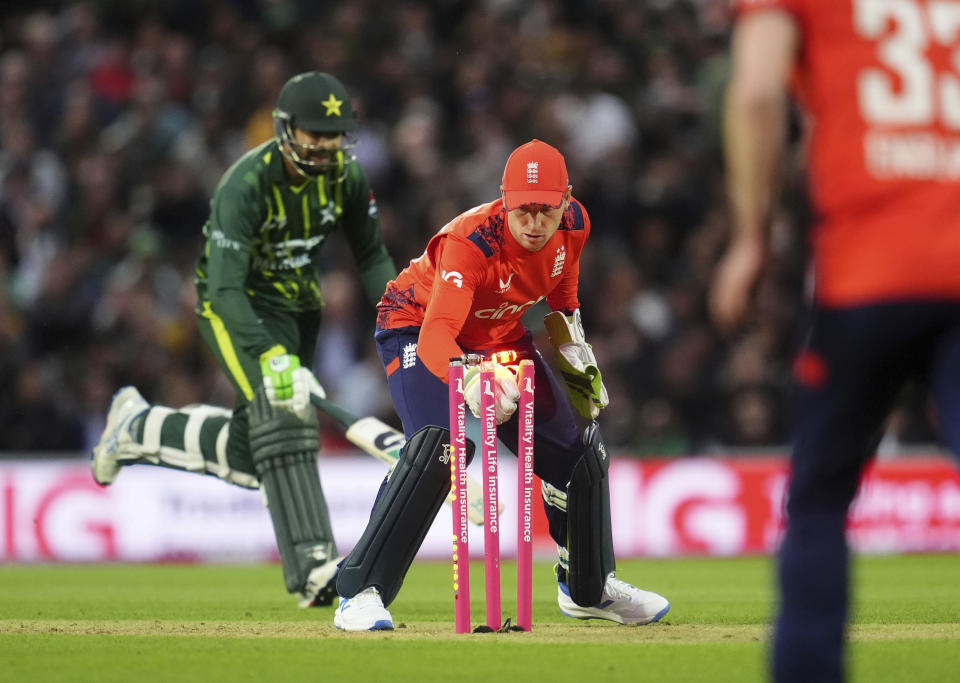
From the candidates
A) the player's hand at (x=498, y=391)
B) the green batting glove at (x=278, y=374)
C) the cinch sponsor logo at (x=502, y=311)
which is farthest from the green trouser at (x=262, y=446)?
the player's hand at (x=498, y=391)

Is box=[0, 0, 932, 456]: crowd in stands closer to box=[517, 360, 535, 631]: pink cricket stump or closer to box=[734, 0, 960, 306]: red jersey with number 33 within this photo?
box=[517, 360, 535, 631]: pink cricket stump

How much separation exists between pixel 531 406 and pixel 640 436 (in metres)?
7.47

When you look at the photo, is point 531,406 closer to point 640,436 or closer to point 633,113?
point 640,436

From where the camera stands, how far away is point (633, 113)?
50.0ft

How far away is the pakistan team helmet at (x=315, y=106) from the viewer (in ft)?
24.4

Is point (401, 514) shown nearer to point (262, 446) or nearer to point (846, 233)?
point (262, 446)

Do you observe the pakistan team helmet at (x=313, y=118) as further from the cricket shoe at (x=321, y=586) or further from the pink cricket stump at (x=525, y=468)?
the pink cricket stump at (x=525, y=468)

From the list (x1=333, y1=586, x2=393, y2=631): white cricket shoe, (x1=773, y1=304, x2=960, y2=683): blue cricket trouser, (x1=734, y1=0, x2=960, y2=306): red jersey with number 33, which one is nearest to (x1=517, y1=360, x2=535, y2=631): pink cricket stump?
(x1=333, y1=586, x2=393, y2=631): white cricket shoe

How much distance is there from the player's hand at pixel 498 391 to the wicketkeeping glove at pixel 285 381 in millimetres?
1668

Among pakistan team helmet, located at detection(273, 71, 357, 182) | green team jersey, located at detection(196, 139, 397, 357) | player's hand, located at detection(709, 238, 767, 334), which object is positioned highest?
pakistan team helmet, located at detection(273, 71, 357, 182)

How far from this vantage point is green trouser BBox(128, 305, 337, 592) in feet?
24.7

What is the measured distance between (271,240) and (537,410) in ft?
6.95

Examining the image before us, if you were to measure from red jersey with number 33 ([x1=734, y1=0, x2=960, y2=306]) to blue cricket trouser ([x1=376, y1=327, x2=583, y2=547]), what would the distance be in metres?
3.07

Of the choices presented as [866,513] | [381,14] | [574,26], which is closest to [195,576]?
[866,513]
